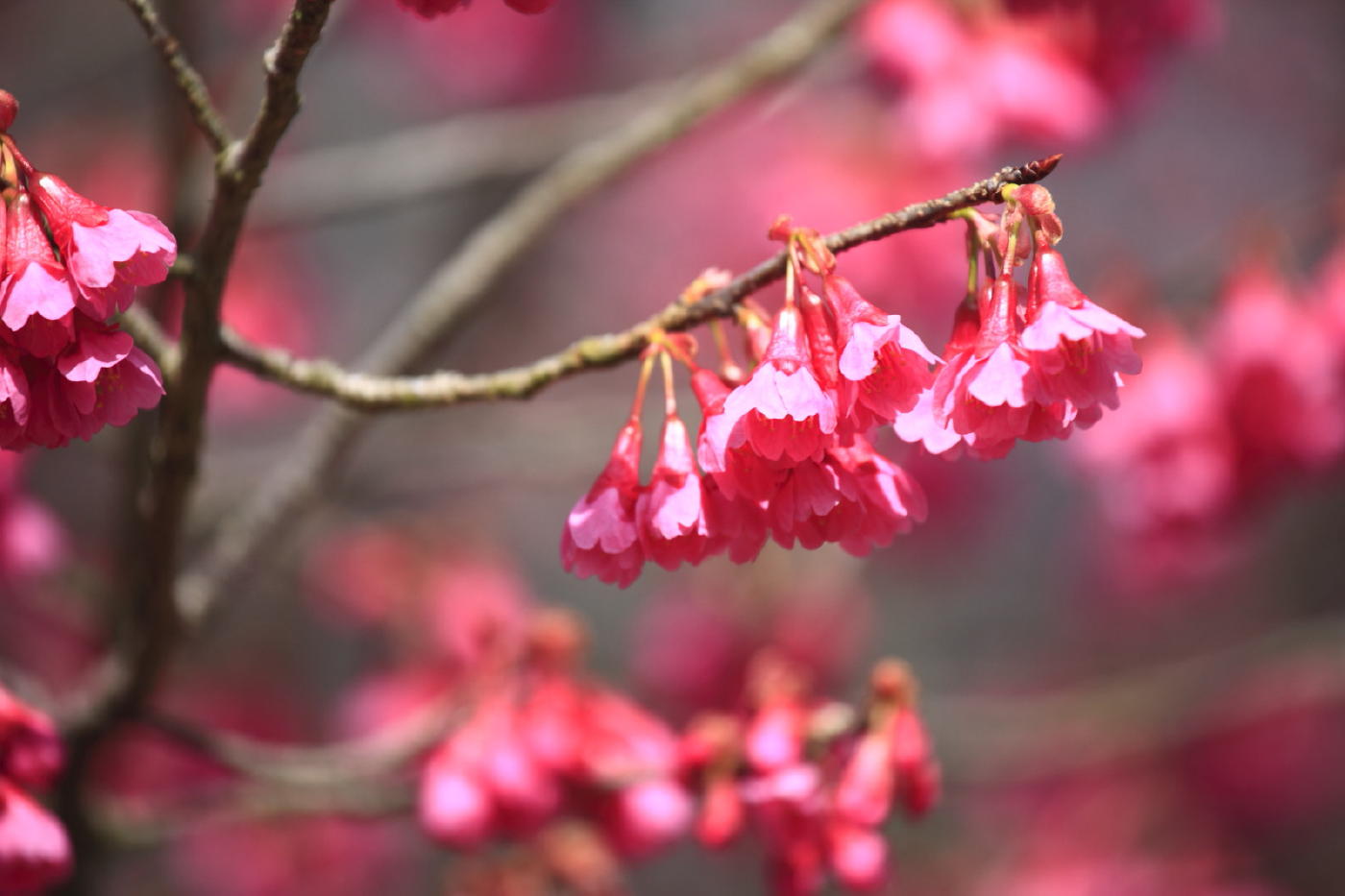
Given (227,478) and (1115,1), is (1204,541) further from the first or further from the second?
(227,478)

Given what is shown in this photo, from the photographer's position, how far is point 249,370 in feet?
2.18

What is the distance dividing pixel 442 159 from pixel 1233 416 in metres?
0.96

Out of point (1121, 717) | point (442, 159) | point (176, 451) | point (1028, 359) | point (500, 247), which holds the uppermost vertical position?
point (442, 159)

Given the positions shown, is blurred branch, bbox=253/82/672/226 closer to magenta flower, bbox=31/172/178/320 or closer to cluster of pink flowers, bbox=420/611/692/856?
cluster of pink flowers, bbox=420/611/692/856

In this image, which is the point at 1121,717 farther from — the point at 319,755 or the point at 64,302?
the point at 64,302

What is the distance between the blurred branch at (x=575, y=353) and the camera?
1.62 feet

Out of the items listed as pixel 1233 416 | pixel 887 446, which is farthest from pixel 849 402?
pixel 887 446

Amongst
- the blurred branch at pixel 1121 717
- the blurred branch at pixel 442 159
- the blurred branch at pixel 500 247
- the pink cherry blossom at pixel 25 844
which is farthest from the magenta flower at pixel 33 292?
the blurred branch at pixel 442 159

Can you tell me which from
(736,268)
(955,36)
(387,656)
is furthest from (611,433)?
(955,36)

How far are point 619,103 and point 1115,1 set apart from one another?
0.59 m

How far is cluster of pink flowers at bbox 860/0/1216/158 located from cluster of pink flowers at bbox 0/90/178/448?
896mm

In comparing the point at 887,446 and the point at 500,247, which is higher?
the point at 887,446

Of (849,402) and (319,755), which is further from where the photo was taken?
(319,755)

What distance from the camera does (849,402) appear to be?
0.52m
